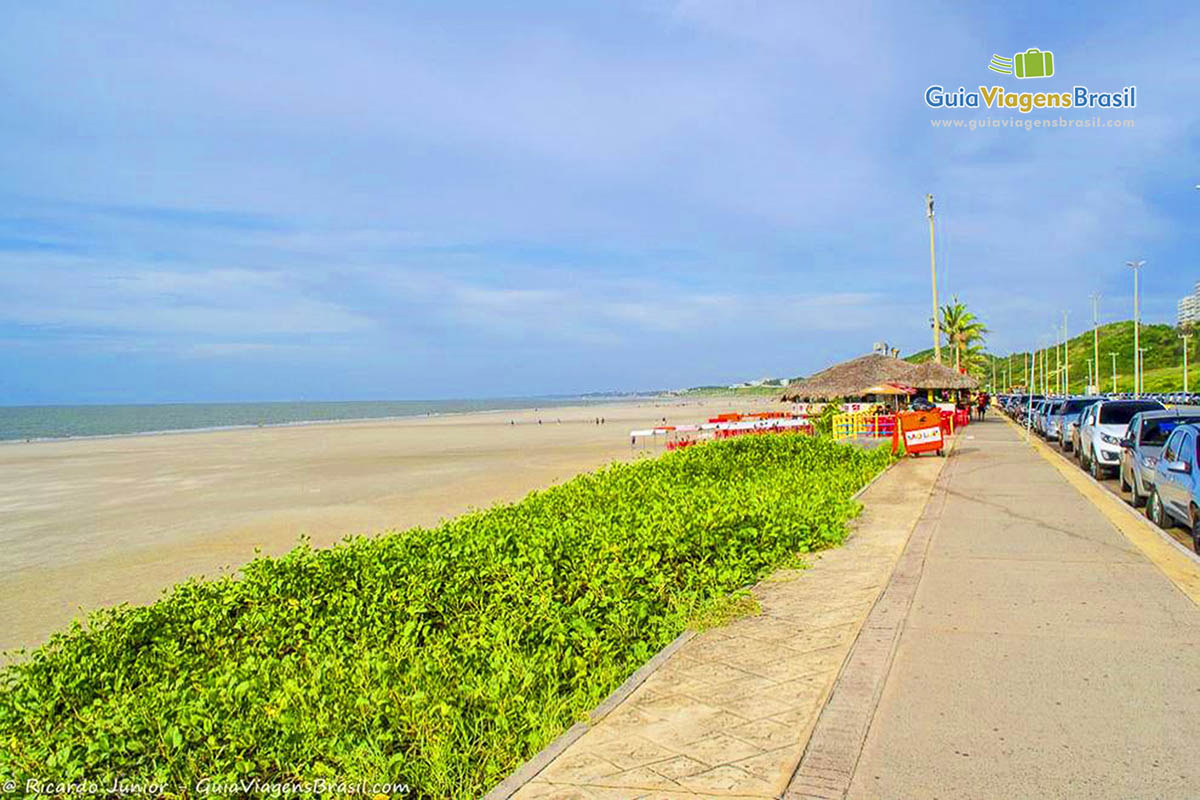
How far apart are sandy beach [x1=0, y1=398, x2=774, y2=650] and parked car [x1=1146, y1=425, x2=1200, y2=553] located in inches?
456

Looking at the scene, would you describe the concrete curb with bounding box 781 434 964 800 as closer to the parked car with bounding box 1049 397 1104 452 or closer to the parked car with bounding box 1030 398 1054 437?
the parked car with bounding box 1049 397 1104 452

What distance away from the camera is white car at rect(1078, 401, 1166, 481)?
1681 centimetres

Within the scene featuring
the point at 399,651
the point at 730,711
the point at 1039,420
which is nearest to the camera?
the point at 730,711

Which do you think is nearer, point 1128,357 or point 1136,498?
point 1136,498

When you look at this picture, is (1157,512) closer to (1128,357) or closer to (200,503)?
(200,503)

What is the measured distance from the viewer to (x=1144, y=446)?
13258 mm

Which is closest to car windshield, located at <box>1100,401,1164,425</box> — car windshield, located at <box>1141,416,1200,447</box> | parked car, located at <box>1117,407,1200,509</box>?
parked car, located at <box>1117,407,1200,509</box>

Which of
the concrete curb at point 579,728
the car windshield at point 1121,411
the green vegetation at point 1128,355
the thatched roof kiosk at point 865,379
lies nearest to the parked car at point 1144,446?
the car windshield at point 1121,411

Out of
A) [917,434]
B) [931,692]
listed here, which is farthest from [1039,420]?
[931,692]

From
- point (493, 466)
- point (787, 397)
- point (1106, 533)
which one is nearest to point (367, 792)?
point (1106, 533)

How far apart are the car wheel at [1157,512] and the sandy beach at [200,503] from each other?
455 inches

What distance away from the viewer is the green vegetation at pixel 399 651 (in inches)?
175

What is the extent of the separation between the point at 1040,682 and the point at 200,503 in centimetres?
1971

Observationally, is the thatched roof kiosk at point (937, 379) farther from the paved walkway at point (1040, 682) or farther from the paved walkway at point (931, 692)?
the paved walkway at point (931, 692)
